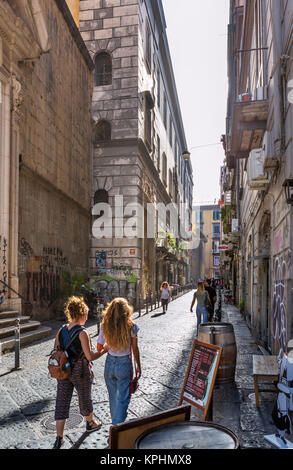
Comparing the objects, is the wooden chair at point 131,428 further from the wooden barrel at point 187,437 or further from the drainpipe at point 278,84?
the drainpipe at point 278,84

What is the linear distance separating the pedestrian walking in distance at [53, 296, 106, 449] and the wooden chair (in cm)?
192

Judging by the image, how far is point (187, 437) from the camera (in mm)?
2691

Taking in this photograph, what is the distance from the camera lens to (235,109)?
1012 centimetres

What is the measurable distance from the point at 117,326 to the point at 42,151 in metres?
13.1

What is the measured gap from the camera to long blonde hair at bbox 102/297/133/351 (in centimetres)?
452

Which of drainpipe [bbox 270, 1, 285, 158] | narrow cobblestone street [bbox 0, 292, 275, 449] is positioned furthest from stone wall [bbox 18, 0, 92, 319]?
drainpipe [bbox 270, 1, 285, 158]

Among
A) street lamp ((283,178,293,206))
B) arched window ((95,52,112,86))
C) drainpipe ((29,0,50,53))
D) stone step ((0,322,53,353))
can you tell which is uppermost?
arched window ((95,52,112,86))

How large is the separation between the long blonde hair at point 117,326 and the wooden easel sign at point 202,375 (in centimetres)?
122

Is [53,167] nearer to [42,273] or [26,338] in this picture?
[42,273]

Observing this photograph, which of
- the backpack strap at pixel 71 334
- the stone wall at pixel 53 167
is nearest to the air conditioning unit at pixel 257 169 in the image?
the backpack strap at pixel 71 334

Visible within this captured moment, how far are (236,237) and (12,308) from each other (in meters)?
14.6

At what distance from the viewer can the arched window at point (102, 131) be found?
24719 millimetres

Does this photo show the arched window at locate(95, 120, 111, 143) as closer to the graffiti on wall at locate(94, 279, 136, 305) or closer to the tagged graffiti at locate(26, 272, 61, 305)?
the graffiti on wall at locate(94, 279, 136, 305)

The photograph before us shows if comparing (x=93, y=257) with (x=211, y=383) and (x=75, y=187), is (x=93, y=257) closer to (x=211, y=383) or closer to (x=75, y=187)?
(x=75, y=187)
